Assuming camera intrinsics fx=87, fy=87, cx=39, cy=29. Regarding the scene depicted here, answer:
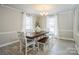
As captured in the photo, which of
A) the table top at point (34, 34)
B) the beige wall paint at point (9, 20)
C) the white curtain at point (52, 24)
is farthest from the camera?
the white curtain at point (52, 24)

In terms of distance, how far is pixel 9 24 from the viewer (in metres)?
1.86

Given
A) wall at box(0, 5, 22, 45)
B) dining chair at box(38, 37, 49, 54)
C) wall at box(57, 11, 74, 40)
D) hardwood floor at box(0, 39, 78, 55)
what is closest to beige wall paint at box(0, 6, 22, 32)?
wall at box(0, 5, 22, 45)

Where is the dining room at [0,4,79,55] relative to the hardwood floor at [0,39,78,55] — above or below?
above

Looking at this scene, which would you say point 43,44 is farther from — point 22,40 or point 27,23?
point 27,23

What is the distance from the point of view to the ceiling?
Answer: 183 cm

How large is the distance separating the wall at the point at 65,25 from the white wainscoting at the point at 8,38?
103cm

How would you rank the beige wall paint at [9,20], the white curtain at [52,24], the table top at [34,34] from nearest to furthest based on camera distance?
the beige wall paint at [9,20] < the table top at [34,34] < the white curtain at [52,24]

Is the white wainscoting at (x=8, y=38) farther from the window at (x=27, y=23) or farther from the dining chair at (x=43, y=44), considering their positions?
the dining chair at (x=43, y=44)

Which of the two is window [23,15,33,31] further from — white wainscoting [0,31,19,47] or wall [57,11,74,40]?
wall [57,11,74,40]

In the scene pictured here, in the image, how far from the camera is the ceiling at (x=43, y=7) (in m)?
1.83

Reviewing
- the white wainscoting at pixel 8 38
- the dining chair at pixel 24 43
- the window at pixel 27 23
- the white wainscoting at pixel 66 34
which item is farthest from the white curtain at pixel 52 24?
the white wainscoting at pixel 8 38

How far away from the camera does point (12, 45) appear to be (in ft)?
6.07

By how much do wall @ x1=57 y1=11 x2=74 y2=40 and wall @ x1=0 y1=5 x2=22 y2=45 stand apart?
933 millimetres
